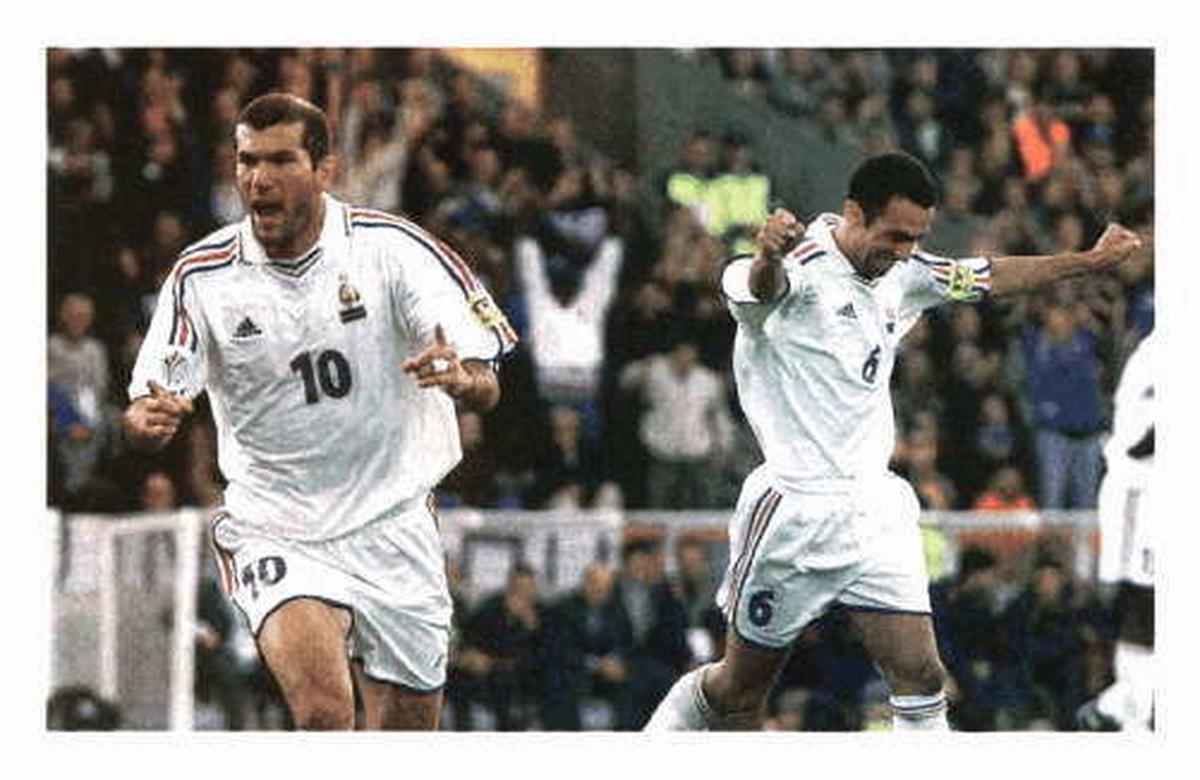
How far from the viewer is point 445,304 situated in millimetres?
8812

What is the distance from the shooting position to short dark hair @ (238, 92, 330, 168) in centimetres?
907

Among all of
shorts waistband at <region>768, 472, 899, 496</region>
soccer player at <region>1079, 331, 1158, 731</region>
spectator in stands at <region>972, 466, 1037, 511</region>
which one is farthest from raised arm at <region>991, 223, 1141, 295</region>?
shorts waistband at <region>768, 472, 899, 496</region>

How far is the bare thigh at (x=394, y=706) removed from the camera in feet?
28.7

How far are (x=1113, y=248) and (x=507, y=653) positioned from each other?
2.62 meters

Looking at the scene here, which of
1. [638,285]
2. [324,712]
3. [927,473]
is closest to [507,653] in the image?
[324,712]

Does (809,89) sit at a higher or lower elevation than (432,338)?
higher

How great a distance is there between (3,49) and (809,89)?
114 inches

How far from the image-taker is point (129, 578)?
31.4 ft

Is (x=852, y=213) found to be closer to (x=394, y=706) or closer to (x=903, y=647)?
(x=903, y=647)

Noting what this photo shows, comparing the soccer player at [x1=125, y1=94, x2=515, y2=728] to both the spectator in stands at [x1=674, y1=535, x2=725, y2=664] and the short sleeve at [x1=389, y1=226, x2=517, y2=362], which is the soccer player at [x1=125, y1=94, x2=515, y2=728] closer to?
the short sleeve at [x1=389, y1=226, x2=517, y2=362]

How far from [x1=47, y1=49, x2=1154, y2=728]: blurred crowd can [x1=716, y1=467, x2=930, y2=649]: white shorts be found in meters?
0.17
